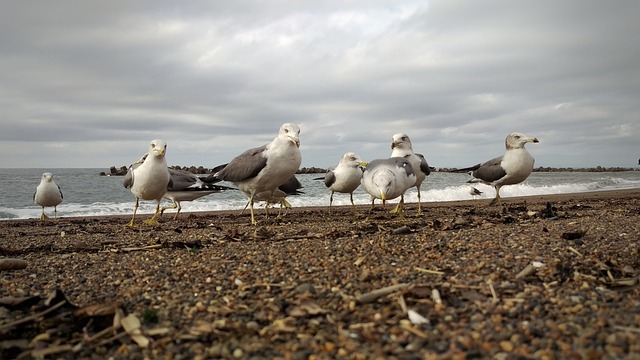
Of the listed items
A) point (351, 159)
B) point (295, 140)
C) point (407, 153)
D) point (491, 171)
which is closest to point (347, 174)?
point (351, 159)

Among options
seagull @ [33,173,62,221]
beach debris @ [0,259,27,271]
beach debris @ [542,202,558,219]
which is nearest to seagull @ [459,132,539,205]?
beach debris @ [542,202,558,219]

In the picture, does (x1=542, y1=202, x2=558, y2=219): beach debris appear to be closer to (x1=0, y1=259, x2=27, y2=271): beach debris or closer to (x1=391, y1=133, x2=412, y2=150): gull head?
(x1=391, y1=133, x2=412, y2=150): gull head

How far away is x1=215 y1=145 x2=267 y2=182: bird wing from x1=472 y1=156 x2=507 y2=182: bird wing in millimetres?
6363

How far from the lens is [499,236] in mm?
5266

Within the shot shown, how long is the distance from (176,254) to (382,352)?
3277 mm

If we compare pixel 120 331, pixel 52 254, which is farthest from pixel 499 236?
pixel 52 254

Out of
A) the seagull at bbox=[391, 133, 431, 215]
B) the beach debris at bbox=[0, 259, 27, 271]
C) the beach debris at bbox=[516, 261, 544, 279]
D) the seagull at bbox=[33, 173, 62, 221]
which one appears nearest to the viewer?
the beach debris at bbox=[516, 261, 544, 279]

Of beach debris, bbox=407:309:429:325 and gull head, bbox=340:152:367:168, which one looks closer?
beach debris, bbox=407:309:429:325

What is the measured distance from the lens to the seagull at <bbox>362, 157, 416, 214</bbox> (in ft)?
29.8

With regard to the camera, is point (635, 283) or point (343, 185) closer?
point (635, 283)

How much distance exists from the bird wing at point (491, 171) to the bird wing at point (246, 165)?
20.9 ft

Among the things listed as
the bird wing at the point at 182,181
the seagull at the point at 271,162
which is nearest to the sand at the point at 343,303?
the seagull at the point at 271,162

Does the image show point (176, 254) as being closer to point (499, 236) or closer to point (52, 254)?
point (52, 254)

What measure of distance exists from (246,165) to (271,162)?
67cm
